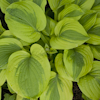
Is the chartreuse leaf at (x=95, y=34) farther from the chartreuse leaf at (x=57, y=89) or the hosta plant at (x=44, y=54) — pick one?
the chartreuse leaf at (x=57, y=89)

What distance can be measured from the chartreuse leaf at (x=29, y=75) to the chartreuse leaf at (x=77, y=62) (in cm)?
17

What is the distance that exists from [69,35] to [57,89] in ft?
1.49

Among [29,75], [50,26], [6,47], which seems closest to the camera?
[29,75]

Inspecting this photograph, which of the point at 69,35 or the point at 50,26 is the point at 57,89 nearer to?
the point at 69,35

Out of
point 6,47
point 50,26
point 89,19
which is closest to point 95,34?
point 89,19

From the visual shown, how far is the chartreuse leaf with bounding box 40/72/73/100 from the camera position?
0.87 metres

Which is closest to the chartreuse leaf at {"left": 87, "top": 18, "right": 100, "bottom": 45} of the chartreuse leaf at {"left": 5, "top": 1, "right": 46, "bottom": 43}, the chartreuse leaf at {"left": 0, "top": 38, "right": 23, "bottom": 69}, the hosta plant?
the hosta plant

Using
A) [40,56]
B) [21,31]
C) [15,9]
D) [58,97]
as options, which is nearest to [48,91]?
[58,97]

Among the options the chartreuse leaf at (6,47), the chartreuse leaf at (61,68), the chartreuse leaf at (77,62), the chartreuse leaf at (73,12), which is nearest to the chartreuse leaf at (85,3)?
the chartreuse leaf at (73,12)

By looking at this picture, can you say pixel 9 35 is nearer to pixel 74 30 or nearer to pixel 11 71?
pixel 11 71

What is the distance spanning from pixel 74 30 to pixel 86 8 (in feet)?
1.26

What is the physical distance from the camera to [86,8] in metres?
1.03

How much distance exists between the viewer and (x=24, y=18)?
A: 2.66 ft

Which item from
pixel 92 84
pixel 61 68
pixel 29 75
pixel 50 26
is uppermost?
pixel 50 26
